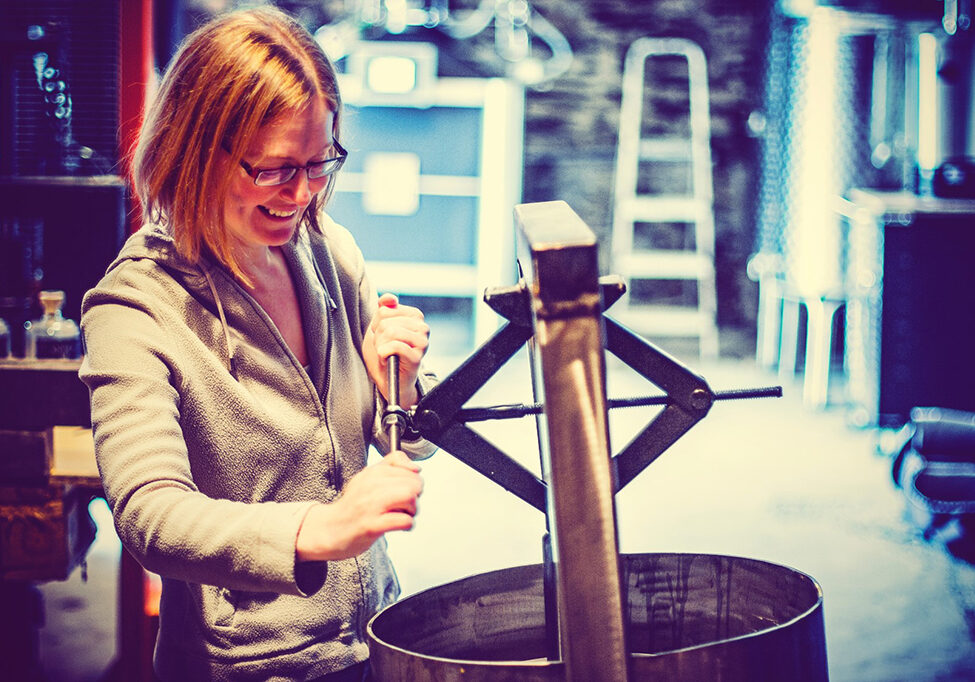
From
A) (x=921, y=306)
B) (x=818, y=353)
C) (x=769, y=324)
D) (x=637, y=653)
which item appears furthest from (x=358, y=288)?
(x=769, y=324)

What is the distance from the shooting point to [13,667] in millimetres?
2301

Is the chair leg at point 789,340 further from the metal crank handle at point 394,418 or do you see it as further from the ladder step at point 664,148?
the metal crank handle at point 394,418

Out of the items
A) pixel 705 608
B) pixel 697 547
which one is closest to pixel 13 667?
pixel 705 608

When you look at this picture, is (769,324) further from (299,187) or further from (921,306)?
(299,187)

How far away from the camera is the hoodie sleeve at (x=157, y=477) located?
85 centimetres

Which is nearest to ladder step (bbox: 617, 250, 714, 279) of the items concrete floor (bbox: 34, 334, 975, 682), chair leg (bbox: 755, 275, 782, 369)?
chair leg (bbox: 755, 275, 782, 369)

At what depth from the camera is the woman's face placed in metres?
1.07

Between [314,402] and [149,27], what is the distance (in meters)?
1.35

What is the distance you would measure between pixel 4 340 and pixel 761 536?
8.35 feet

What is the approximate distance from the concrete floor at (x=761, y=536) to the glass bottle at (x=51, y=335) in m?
1.02

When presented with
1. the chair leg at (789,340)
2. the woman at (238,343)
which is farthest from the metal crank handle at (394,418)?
the chair leg at (789,340)

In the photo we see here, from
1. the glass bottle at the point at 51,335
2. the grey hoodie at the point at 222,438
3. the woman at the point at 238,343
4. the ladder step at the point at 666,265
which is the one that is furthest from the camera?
the ladder step at the point at 666,265

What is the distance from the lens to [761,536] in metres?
3.65

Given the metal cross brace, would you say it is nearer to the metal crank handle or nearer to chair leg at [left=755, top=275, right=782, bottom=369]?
the metal crank handle
